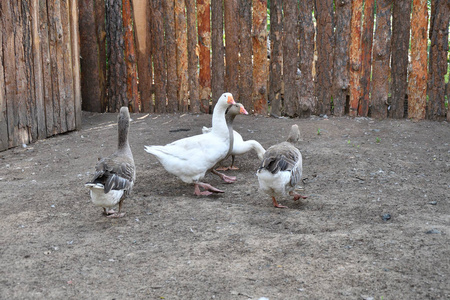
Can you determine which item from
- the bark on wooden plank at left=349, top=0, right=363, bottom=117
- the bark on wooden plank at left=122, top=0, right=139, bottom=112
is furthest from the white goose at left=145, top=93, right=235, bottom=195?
the bark on wooden plank at left=122, top=0, right=139, bottom=112

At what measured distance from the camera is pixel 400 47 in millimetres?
7836

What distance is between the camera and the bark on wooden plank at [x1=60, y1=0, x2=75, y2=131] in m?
7.80

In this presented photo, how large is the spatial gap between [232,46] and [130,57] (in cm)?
189

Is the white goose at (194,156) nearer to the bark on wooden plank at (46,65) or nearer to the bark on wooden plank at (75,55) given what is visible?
the bark on wooden plank at (46,65)

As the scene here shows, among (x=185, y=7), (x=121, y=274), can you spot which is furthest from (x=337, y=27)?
(x=121, y=274)

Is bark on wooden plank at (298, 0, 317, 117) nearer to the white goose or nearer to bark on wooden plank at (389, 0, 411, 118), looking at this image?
bark on wooden plank at (389, 0, 411, 118)

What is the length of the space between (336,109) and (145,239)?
5.02 meters

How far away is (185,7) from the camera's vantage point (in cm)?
868

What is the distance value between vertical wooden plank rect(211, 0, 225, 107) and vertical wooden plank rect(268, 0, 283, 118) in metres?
0.83

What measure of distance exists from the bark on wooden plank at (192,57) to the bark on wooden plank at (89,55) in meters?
1.80

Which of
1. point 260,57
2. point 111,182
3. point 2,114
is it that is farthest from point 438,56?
point 2,114

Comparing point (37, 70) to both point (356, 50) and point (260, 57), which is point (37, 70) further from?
point (356, 50)

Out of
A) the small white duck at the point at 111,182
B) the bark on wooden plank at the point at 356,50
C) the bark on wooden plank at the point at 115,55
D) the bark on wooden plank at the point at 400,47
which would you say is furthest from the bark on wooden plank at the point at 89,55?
the bark on wooden plank at the point at 400,47

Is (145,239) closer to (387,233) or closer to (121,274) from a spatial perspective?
(121,274)
